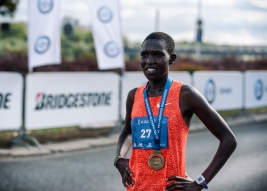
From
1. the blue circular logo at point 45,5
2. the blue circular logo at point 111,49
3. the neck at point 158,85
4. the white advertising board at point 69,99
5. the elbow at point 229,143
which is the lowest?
the white advertising board at point 69,99

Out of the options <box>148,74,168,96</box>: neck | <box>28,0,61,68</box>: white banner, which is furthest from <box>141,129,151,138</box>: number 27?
<box>28,0,61,68</box>: white banner

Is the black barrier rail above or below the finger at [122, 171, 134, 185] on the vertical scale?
below

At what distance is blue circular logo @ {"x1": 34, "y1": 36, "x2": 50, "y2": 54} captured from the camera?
11.0 m

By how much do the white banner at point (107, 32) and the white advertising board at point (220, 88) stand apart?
2.45 meters

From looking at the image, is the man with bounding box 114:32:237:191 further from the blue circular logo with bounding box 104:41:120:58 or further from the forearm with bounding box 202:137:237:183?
the blue circular logo with bounding box 104:41:120:58

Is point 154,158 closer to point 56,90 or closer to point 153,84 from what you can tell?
point 153,84

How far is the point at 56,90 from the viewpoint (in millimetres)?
10367

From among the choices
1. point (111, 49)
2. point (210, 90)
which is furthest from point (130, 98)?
point (210, 90)

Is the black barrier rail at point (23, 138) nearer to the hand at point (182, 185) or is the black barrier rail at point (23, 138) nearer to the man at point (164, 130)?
the man at point (164, 130)

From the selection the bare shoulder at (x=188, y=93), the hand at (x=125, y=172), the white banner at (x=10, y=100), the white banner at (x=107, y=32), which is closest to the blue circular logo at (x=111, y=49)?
the white banner at (x=107, y=32)

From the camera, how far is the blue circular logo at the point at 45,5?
11.1 metres

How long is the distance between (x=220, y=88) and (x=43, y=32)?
5850mm

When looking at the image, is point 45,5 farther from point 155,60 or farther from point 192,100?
point 192,100

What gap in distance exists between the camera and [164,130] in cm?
278
